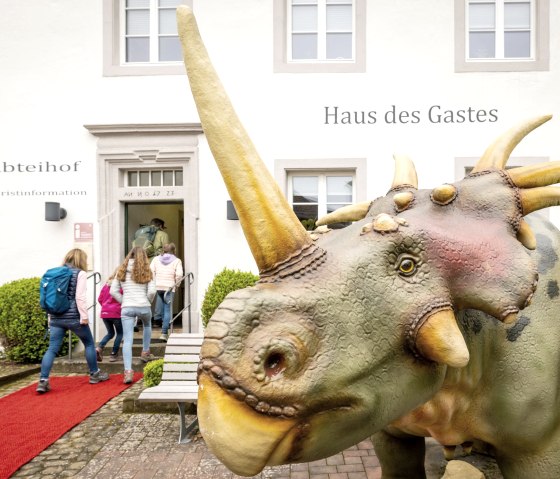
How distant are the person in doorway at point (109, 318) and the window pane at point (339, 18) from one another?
20.4 ft

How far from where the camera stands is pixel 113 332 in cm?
802

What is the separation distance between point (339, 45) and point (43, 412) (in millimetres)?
7845

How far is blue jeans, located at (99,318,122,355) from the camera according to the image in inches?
308

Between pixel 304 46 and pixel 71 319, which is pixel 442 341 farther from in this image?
pixel 304 46

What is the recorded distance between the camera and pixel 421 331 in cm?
111

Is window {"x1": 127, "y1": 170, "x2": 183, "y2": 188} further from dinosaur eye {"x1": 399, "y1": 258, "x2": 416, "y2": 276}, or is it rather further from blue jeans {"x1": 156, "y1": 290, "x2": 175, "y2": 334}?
dinosaur eye {"x1": 399, "y1": 258, "x2": 416, "y2": 276}

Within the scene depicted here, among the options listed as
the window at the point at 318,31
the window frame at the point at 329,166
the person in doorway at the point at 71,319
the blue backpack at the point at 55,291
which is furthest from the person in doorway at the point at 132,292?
the window at the point at 318,31

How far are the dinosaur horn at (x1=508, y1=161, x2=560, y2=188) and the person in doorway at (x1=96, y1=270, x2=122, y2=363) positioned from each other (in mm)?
7199

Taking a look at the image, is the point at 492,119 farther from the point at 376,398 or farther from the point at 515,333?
the point at 376,398

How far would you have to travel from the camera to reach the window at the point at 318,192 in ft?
29.0

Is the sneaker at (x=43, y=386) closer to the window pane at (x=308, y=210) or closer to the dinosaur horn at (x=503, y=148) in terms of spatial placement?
the window pane at (x=308, y=210)

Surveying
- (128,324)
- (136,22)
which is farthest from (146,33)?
(128,324)

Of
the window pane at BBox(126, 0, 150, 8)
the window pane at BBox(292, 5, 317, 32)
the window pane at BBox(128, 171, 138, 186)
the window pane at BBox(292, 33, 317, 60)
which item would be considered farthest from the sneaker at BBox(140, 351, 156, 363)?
the window pane at BBox(126, 0, 150, 8)

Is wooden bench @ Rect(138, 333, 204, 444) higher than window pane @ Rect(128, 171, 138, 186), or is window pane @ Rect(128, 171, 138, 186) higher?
window pane @ Rect(128, 171, 138, 186)
